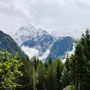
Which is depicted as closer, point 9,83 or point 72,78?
point 9,83

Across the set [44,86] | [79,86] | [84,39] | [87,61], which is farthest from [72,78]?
[44,86]

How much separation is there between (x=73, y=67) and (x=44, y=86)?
2935 centimetres

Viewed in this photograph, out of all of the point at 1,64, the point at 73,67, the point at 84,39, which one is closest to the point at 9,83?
the point at 1,64

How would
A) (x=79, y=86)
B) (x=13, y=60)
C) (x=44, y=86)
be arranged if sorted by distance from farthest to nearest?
1. (x=44, y=86)
2. (x=79, y=86)
3. (x=13, y=60)

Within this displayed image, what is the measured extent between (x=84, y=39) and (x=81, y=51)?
3297 mm

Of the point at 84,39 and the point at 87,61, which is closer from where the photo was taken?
the point at 87,61

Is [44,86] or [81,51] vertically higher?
[81,51]

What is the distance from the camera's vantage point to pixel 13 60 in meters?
10.9

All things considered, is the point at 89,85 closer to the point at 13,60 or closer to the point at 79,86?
the point at 79,86

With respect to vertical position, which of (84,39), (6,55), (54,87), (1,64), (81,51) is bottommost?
(54,87)

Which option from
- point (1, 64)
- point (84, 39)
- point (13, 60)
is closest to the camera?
point (1, 64)

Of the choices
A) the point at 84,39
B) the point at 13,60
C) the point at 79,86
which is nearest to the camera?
the point at 13,60

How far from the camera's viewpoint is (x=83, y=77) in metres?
29.0

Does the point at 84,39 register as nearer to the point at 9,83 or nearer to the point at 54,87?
Answer: the point at 9,83
